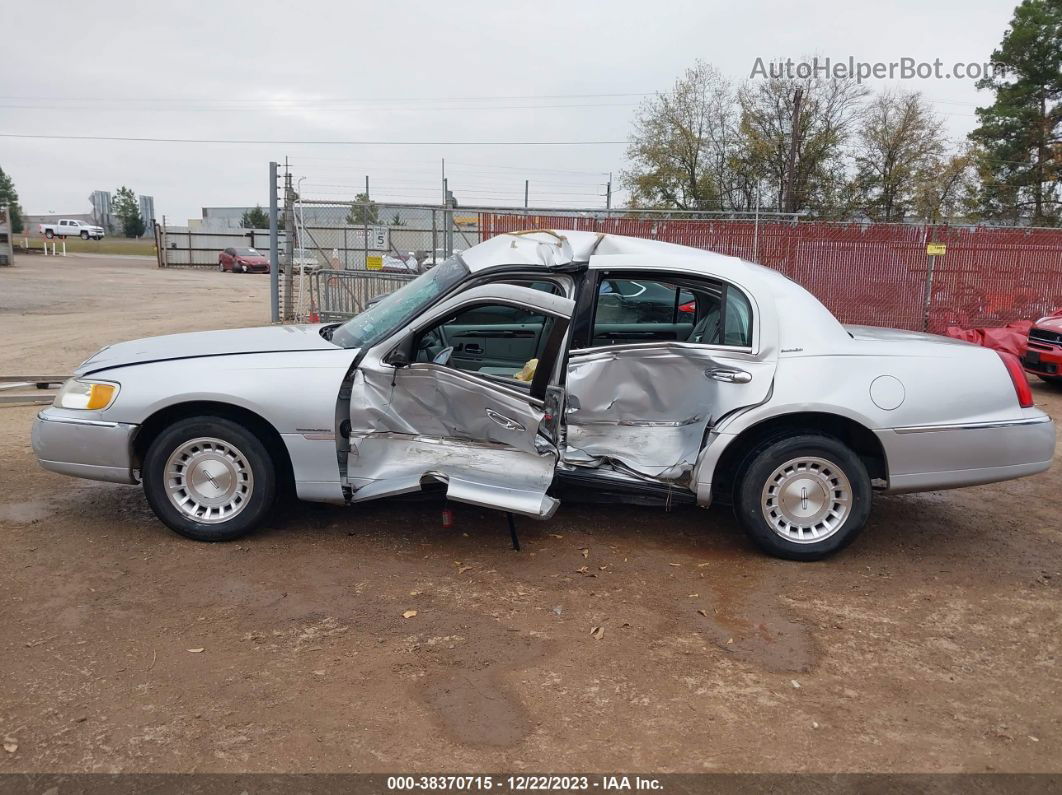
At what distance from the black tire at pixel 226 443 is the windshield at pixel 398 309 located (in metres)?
0.77

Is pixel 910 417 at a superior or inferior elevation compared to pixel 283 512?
superior

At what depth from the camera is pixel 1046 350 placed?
10242mm

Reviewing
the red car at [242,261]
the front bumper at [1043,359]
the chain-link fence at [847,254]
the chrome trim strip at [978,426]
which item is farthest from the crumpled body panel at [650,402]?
the red car at [242,261]

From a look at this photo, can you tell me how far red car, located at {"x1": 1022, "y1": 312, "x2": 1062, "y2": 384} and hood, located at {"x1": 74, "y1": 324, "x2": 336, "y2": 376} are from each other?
8.99 meters

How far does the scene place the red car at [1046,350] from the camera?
10.1 m

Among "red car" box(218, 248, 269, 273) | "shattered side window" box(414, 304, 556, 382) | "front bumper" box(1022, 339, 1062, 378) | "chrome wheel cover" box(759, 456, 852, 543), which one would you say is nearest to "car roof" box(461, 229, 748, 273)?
"shattered side window" box(414, 304, 556, 382)

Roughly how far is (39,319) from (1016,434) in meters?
17.0

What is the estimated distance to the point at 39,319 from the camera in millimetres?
16281

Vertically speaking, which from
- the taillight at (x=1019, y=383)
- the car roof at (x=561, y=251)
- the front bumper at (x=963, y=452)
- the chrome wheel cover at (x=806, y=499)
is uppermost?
the car roof at (x=561, y=251)

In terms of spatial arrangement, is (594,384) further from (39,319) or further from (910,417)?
(39,319)

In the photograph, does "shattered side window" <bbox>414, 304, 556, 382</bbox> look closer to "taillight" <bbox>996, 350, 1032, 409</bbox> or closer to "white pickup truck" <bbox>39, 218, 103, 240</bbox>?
"taillight" <bbox>996, 350, 1032, 409</bbox>

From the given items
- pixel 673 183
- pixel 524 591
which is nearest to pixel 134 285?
pixel 673 183

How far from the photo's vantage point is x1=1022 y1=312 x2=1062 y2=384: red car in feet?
33.2

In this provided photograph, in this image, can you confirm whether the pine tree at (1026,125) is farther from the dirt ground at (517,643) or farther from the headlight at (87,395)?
the headlight at (87,395)
